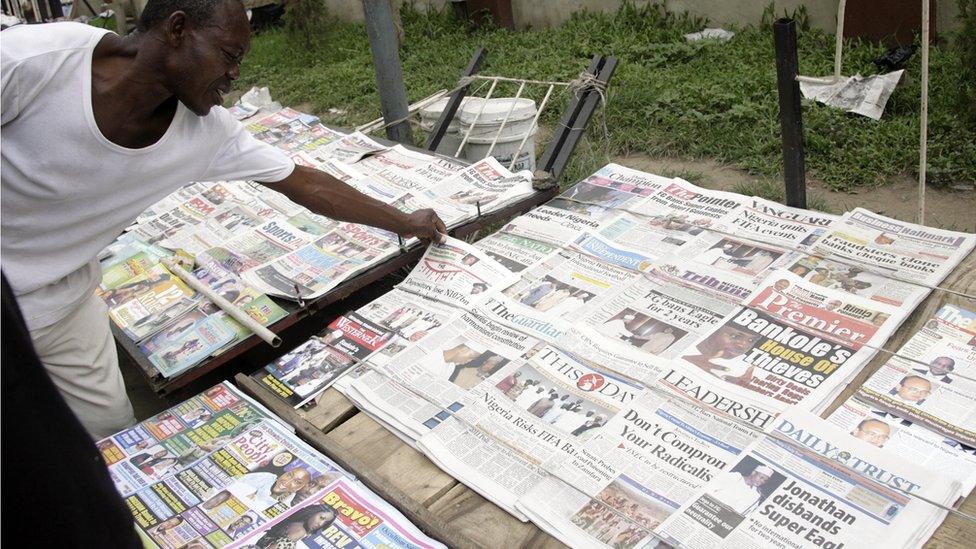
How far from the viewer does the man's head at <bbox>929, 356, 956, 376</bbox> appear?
184 cm

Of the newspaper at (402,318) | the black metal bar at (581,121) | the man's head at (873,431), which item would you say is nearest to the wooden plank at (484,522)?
the newspaper at (402,318)

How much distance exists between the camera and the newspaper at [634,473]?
5.21 ft

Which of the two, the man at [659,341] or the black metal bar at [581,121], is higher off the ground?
the black metal bar at [581,121]

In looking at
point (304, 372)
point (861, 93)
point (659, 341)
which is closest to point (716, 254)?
point (659, 341)

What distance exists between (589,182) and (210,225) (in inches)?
60.8

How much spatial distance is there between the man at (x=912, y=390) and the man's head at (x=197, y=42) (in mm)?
1661

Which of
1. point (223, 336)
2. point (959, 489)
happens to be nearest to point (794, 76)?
point (959, 489)

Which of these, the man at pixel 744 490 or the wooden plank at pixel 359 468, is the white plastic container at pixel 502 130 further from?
the man at pixel 744 490

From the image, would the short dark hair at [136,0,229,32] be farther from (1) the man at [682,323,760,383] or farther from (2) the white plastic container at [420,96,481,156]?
(2) the white plastic container at [420,96,481,156]

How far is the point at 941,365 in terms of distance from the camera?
1.86 m

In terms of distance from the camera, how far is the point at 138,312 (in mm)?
2590

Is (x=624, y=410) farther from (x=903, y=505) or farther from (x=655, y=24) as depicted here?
(x=655, y=24)

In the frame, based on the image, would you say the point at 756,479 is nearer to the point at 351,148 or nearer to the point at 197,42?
the point at 197,42

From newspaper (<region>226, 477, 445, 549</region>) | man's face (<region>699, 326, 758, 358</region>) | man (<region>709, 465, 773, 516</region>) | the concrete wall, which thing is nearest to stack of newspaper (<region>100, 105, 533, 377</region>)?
newspaper (<region>226, 477, 445, 549</region>)
